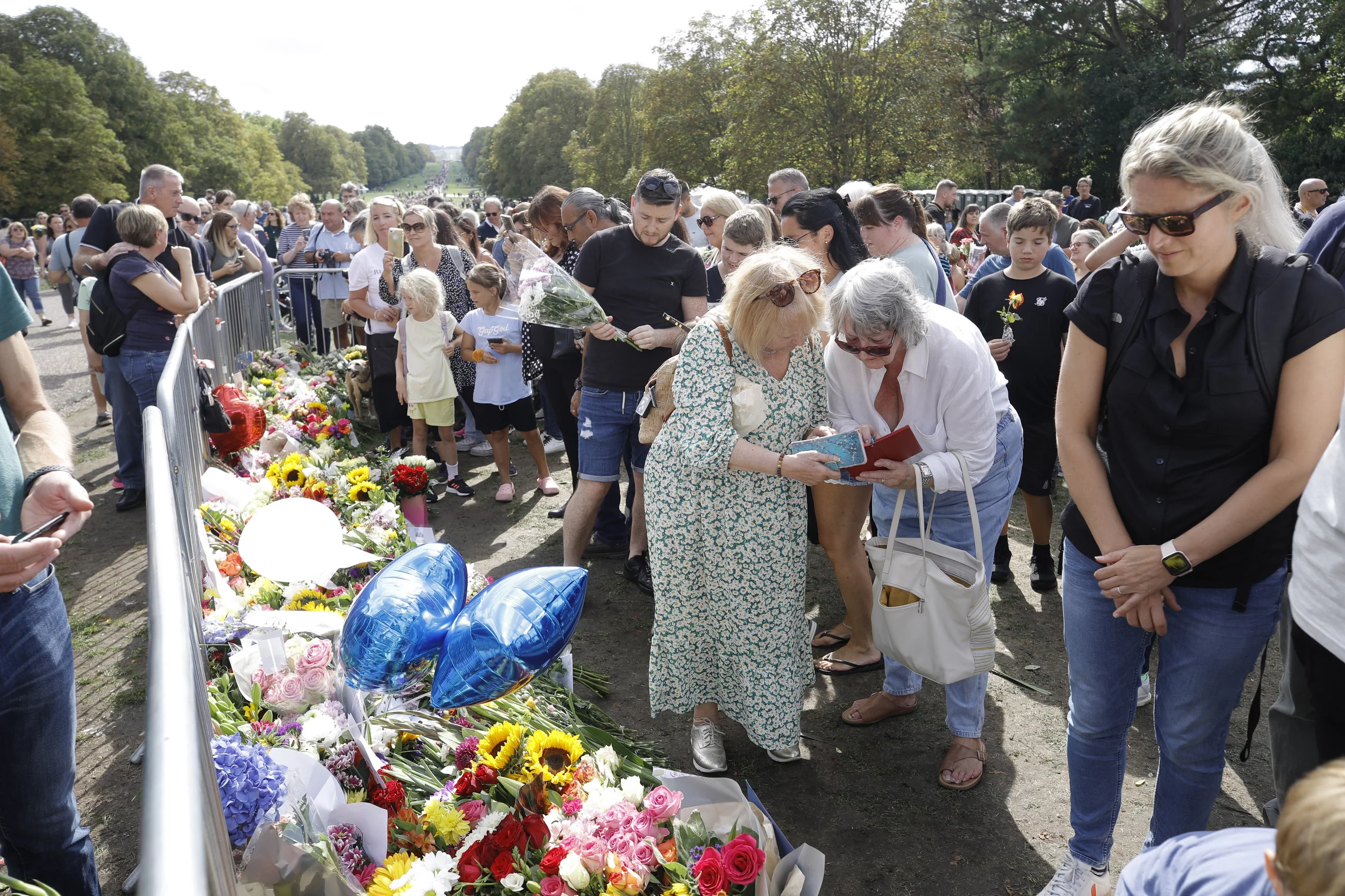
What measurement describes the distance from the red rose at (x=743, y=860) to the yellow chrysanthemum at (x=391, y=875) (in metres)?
0.75

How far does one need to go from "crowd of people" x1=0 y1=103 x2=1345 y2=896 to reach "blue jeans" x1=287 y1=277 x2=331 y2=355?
3.65 m

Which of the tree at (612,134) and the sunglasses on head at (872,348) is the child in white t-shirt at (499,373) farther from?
the tree at (612,134)

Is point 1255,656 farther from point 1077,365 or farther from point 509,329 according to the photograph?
point 509,329

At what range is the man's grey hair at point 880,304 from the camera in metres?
2.75

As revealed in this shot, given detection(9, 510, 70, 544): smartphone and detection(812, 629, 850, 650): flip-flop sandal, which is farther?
detection(812, 629, 850, 650): flip-flop sandal

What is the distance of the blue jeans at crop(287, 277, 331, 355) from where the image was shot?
966 centimetres

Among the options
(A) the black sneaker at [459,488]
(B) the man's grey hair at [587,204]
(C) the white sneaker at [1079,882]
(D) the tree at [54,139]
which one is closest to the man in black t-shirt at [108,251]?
(A) the black sneaker at [459,488]

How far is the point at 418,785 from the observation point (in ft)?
7.95

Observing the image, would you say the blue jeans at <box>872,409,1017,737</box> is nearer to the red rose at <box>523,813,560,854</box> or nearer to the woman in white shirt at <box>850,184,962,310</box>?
the woman in white shirt at <box>850,184,962,310</box>

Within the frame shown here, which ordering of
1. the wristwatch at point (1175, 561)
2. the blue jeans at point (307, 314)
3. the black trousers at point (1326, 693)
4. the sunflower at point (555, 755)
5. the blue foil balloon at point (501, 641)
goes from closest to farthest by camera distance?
the black trousers at point (1326, 693)
the blue foil balloon at point (501, 641)
the wristwatch at point (1175, 561)
the sunflower at point (555, 755)
the blue jeans at point (307, 314)

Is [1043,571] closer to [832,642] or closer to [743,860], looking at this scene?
[832,642]

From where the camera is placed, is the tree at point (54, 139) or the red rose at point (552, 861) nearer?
the red rose at point (552, 861)

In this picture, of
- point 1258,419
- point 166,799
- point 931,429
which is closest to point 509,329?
point 931,429

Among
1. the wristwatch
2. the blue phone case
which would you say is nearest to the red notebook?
the blue phone case
